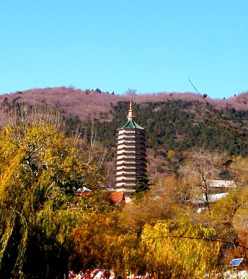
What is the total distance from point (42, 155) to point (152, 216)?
6710 mm

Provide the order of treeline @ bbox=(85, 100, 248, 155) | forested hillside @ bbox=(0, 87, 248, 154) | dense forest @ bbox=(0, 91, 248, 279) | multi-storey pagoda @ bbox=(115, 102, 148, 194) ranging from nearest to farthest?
dense forest @ bbox=(0, 91, 248, 279) < multi-storey pagoda @ bbox=(115, 102, 148, 194) < treeline @ bbox=(85, 100, 248, 155) < forested hillside @ bbox=(0, 87, 248, 154)

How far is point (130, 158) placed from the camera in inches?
2192

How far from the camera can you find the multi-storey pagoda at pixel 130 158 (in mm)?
54719

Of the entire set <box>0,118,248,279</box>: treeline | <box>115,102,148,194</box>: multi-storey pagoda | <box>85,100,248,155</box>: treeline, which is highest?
<box>85,100,248,155</box>: treeline

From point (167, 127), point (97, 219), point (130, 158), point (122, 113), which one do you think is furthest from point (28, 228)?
point (122, 113)

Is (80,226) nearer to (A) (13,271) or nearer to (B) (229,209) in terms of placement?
(A) (13,271)

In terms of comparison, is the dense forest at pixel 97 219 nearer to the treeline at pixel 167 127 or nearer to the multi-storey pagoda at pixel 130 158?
the multi-storey pagoda at pixel 130 158

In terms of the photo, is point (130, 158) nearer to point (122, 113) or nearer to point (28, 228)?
point (28, 228)

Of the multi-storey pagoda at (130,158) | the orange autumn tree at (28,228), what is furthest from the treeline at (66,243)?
the multi-storey pagoda at (130,158)

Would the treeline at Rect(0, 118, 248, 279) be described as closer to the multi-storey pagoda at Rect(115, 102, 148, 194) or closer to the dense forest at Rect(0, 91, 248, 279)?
the dense forest at Rect(0, 91, 248, 279)

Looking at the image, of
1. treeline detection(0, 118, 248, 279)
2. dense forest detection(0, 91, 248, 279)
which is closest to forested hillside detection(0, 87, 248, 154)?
dense forest detection(0, 91, 248, 279)

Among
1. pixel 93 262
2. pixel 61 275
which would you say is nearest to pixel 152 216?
pixel 93 262

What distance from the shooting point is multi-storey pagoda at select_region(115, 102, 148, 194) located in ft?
180

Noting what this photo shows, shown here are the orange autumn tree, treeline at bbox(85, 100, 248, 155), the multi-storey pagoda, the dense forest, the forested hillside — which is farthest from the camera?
the forested hillside
